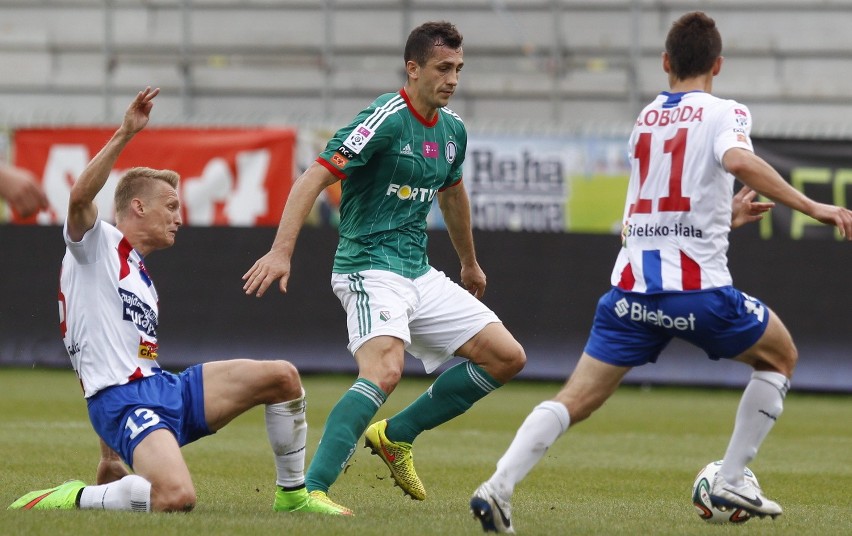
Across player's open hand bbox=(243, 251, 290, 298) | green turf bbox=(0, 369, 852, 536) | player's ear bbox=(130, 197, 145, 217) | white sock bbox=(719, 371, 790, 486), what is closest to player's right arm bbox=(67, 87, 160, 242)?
player's ear bbox=(130, 197, 145, 217)

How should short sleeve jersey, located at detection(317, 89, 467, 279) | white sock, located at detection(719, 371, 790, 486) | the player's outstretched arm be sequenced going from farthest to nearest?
the player's outstretched arm → short sleeve jersey, located at detection(317, 89, 467, 279) → white sock, located at detection(719, 371, 790, 486)

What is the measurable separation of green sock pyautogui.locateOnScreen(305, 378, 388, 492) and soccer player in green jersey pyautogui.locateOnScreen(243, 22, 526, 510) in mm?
145

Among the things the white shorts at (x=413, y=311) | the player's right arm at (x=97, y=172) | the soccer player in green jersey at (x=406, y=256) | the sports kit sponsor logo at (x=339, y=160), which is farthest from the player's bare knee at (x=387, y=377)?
the player's right arm at (x=97, y=172)

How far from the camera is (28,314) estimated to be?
14.1m

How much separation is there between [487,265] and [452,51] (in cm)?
728

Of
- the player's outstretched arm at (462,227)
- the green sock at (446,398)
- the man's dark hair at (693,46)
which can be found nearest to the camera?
the man's dark hair at (693,46)

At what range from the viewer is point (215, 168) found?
16078 mm

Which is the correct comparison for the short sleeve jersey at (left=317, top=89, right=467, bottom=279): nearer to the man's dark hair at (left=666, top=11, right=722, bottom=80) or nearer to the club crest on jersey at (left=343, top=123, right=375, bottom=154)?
the club crest on jersey at (left=343, top=123, right=375, bottom=154)

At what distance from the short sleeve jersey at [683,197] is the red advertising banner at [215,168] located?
34.1 feet

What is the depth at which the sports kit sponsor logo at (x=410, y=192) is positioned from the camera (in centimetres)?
674

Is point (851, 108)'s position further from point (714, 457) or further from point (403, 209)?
point (403, 209)

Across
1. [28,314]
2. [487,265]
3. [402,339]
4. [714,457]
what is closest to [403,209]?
[402,339]

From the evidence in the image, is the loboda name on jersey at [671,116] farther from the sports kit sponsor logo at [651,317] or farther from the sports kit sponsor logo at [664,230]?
the sports kit sponsor logo at [651,317]

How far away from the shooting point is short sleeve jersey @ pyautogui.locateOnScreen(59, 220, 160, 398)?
19.5 feet
